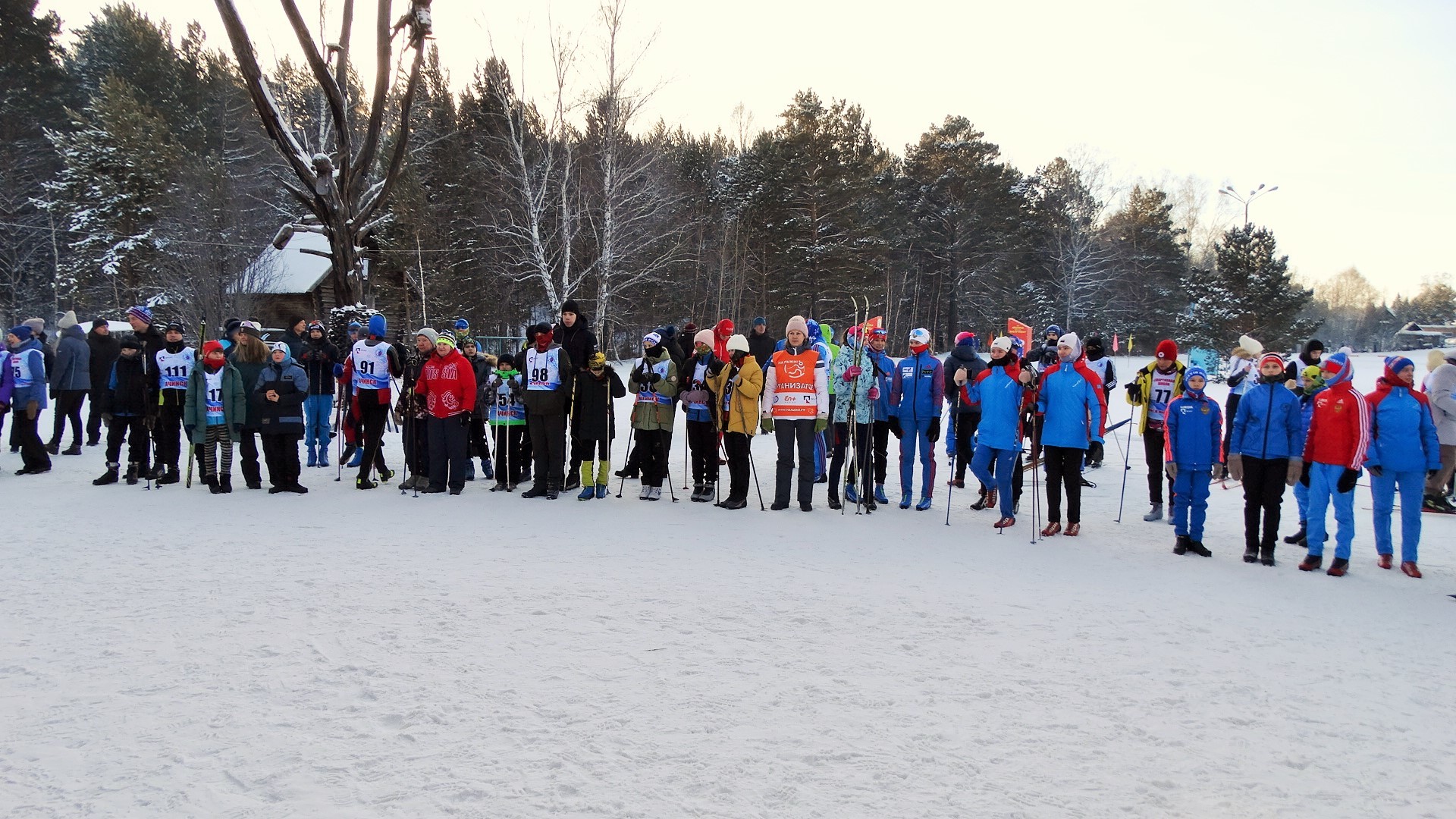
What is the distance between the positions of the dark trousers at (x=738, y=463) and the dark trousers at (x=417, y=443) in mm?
3587

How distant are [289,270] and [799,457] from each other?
28536mm

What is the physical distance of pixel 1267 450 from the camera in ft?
24.0

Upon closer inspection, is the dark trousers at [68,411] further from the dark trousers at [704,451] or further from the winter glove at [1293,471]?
the winter glove at [1293,471]

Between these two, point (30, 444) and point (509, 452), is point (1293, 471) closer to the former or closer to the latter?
point (509, 452)

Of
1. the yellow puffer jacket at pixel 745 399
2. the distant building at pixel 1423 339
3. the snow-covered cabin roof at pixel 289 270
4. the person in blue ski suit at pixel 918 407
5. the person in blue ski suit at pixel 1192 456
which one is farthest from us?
the distant building at pixel 1423 339

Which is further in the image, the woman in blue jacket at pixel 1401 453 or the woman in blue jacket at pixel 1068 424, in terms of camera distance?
the woman in blue jacket at pixel 1068 424

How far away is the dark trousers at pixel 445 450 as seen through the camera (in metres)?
9.69

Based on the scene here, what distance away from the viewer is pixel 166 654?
4.31 metres

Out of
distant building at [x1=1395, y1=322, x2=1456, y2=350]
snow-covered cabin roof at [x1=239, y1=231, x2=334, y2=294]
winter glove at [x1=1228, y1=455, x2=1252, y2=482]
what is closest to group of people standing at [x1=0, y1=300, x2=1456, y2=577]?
winter glove at [x1=1228, y1=455, x2=1252, y2=482]

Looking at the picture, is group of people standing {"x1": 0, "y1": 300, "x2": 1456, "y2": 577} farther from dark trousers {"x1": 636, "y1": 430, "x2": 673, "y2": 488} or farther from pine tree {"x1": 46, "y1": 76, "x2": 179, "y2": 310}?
pine tree {"x1": 46, "y1": 76, "x2": 179, "y2": 310}

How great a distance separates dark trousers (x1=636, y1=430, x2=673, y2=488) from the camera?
9859 mm

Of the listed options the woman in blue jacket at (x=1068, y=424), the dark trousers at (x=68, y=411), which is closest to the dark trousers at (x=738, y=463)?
the woman in blue jacket at (x=1068, y=424)

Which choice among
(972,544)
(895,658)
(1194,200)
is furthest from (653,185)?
(1194,200)

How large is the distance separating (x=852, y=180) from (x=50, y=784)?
129 feet
